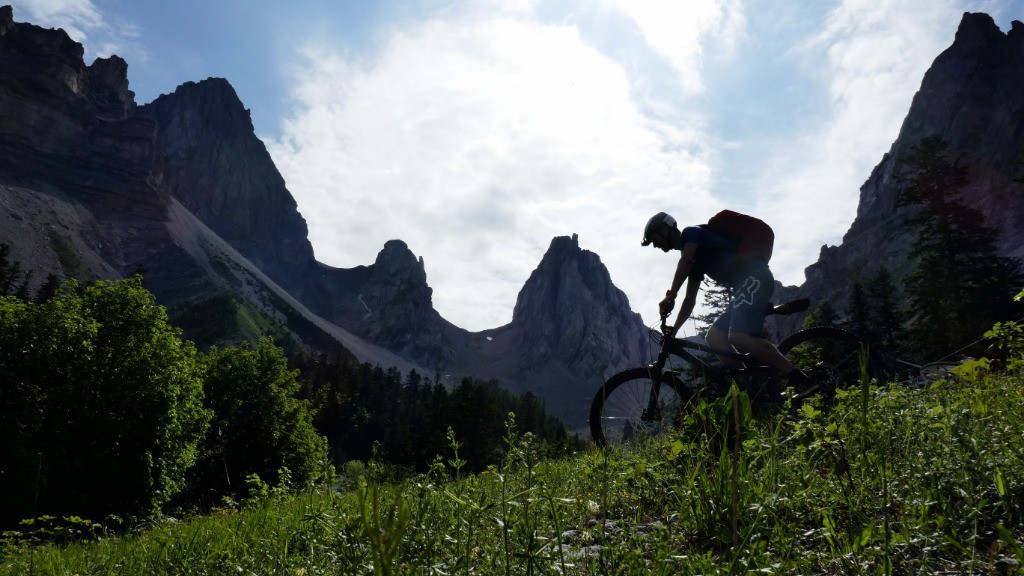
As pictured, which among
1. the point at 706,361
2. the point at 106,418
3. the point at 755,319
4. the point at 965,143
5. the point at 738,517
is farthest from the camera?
the point at 965,143

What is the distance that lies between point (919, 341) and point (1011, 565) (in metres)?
33.2

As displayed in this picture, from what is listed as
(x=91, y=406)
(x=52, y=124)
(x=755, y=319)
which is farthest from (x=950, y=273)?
(x=52, y=124)

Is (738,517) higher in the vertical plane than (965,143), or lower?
lower

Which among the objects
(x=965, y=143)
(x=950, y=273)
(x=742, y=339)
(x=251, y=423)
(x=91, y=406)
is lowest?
(x=251, y=423)

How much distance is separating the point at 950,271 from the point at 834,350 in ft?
90.6

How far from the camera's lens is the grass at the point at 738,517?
1889 millimetres

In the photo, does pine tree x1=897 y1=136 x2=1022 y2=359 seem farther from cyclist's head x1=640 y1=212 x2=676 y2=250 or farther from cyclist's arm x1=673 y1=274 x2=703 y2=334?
cyclist's head x1=640 y1=212 x2=676 y2=250

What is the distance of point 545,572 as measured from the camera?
183cm

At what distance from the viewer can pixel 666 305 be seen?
707 cm

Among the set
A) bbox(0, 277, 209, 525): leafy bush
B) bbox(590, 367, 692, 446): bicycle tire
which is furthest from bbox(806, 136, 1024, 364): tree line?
bbox(0, 277, 209, 525): leafy bush

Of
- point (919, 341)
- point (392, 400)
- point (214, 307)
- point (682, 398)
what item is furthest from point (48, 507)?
→ point (214, 307)

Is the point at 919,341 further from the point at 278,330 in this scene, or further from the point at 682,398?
the point at 278,330

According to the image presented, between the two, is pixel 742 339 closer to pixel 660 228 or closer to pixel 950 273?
pixel 660 228

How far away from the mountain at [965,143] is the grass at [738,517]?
116 m
